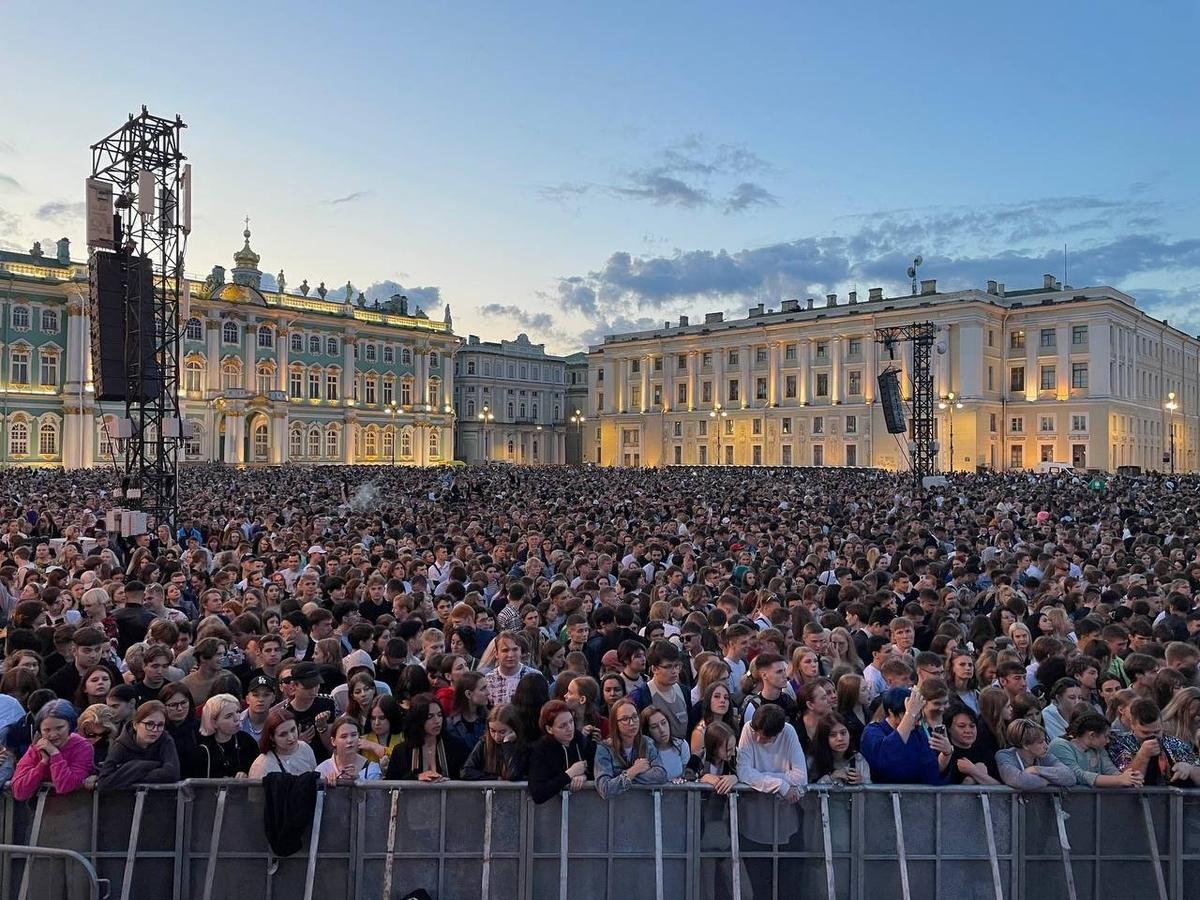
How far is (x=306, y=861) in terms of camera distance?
15.6ft

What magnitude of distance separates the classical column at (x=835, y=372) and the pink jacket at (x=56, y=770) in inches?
2888

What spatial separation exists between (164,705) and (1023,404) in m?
71.6

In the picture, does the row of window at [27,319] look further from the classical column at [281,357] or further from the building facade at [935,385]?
the building facade at [935,385]

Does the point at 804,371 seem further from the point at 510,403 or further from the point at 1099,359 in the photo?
the point at 510,403

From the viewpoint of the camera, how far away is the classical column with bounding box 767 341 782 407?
259 feet

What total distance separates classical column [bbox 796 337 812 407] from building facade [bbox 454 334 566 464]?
99.6 feet

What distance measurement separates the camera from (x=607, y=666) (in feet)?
22.7

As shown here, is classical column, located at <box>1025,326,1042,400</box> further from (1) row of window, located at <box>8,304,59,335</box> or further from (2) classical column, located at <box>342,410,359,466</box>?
(1) row of window, located at <box>8,304,59,335</box>

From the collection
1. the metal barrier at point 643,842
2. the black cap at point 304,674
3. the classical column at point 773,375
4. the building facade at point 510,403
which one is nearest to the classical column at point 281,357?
the building facade at point 510,403

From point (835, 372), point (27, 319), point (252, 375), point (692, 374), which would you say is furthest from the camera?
point (692, 374)

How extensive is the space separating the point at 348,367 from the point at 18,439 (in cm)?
2484

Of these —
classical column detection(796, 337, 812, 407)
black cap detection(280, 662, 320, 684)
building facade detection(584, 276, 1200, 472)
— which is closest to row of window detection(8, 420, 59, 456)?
building facade detection(584, 276, 1200, 472)

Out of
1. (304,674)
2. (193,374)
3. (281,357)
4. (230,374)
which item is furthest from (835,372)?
(304,674)

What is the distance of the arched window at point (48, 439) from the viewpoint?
62312 mm
